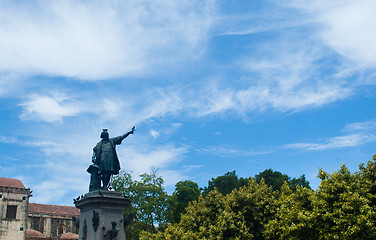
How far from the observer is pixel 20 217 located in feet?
181

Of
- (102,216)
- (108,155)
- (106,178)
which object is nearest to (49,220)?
(106,178)

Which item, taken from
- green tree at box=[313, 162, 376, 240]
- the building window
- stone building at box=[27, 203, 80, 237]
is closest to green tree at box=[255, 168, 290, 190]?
green tree at box=[313, 162, 376, 240]

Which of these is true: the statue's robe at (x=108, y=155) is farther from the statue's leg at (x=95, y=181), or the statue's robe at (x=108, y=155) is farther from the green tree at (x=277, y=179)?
the green tree at (x=277, y=179)

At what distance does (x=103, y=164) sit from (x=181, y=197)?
34.1 metres

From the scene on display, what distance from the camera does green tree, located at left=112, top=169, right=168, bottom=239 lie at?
40.3 m

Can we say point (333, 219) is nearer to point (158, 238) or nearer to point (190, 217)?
point (190, 217)

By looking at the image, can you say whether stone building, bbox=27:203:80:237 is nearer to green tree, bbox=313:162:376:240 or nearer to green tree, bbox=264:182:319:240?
green tree, bbox=264:182:319:240

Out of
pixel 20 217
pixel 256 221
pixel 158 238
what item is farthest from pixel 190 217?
pixel 20 217

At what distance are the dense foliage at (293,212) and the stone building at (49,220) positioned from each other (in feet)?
139

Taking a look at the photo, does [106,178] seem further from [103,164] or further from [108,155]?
[108,155]

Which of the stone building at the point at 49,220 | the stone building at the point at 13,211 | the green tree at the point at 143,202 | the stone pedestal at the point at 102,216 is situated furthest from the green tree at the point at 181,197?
the stone pedestal at the point at 102,216

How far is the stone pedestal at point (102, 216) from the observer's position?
13586 mm

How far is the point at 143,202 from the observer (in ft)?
135

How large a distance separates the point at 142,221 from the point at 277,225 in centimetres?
1982
